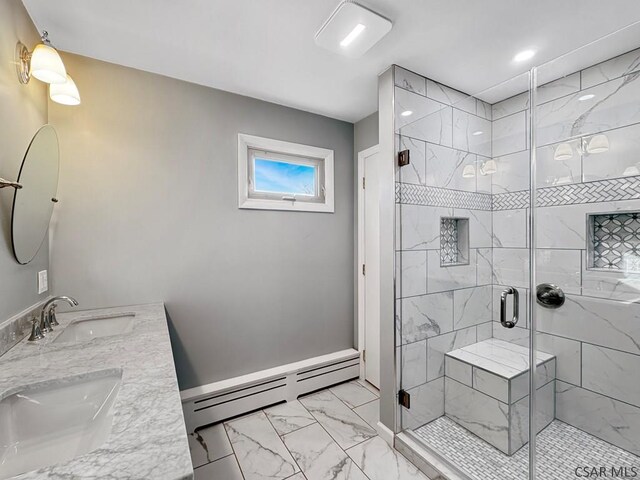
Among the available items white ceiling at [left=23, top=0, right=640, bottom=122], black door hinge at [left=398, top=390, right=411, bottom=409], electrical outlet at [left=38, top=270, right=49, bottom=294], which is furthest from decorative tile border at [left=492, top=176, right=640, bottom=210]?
electrical outlet at [left=38, top=270, right=49, bottom=294]

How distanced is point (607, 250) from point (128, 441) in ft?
7.90

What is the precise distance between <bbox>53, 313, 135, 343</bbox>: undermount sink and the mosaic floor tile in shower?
6.47ft

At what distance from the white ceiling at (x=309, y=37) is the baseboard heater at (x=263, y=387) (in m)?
2.22

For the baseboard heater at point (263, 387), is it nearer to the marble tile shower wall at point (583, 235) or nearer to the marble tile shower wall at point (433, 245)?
the marble tile shower wall at point (433, 245)

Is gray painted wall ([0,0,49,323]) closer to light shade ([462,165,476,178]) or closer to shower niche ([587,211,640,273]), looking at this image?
light shade ([462,165,476,178])

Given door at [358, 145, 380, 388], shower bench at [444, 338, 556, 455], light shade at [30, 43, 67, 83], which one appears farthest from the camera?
door at [358, 145, 380, 388]

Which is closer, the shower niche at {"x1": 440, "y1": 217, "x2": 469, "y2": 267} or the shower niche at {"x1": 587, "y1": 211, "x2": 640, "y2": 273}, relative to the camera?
the shower niche at {"x1": 587, "y1": 211, "x2": 640, "y2": 273}

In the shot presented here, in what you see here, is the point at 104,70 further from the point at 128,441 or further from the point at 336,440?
the point at 336,440

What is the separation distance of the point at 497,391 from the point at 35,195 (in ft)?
9.19

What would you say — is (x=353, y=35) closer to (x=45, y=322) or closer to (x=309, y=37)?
(x=309, y=37)

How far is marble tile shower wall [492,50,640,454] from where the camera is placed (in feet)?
5.11

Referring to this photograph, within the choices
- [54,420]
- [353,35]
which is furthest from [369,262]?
[54,420]

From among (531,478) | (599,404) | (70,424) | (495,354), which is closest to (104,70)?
(70,424)

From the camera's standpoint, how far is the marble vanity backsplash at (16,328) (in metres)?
1.15
